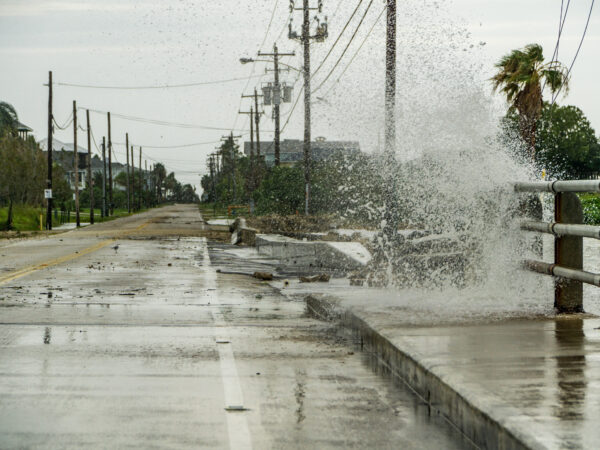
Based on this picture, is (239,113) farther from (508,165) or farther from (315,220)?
(508,165)

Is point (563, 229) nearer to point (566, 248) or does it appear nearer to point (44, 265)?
point (566, 248)

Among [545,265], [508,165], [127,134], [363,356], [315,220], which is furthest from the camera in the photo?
[127,134]

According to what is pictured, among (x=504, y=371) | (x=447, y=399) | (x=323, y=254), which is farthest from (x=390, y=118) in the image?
(x=447, y=399)

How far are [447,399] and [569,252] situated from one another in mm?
3680

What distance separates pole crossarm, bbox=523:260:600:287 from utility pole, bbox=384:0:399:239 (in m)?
10.5

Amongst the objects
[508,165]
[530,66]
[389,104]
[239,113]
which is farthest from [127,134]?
[508,165]

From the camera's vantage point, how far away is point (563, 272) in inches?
349

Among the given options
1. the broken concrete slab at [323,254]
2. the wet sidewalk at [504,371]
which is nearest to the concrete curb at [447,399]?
the wet sidewalk at [504,371]

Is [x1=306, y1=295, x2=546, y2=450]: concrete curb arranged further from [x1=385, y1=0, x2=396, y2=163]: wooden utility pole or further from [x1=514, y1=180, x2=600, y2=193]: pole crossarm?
[x1=385, y1=0, x2=396, y2=163]: wooden utility pole

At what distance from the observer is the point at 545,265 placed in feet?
30.7

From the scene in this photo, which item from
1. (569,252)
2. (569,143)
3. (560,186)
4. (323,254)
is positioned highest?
(569,143)

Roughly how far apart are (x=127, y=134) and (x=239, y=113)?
1361 inches

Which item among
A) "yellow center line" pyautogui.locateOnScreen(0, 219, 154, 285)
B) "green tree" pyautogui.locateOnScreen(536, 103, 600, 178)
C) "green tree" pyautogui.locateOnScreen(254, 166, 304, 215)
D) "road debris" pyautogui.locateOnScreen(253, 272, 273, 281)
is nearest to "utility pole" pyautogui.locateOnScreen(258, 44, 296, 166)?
"green tree" pyautogui.locateOnScreen(254, 166, 304, 215)

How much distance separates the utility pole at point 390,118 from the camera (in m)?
20.3
